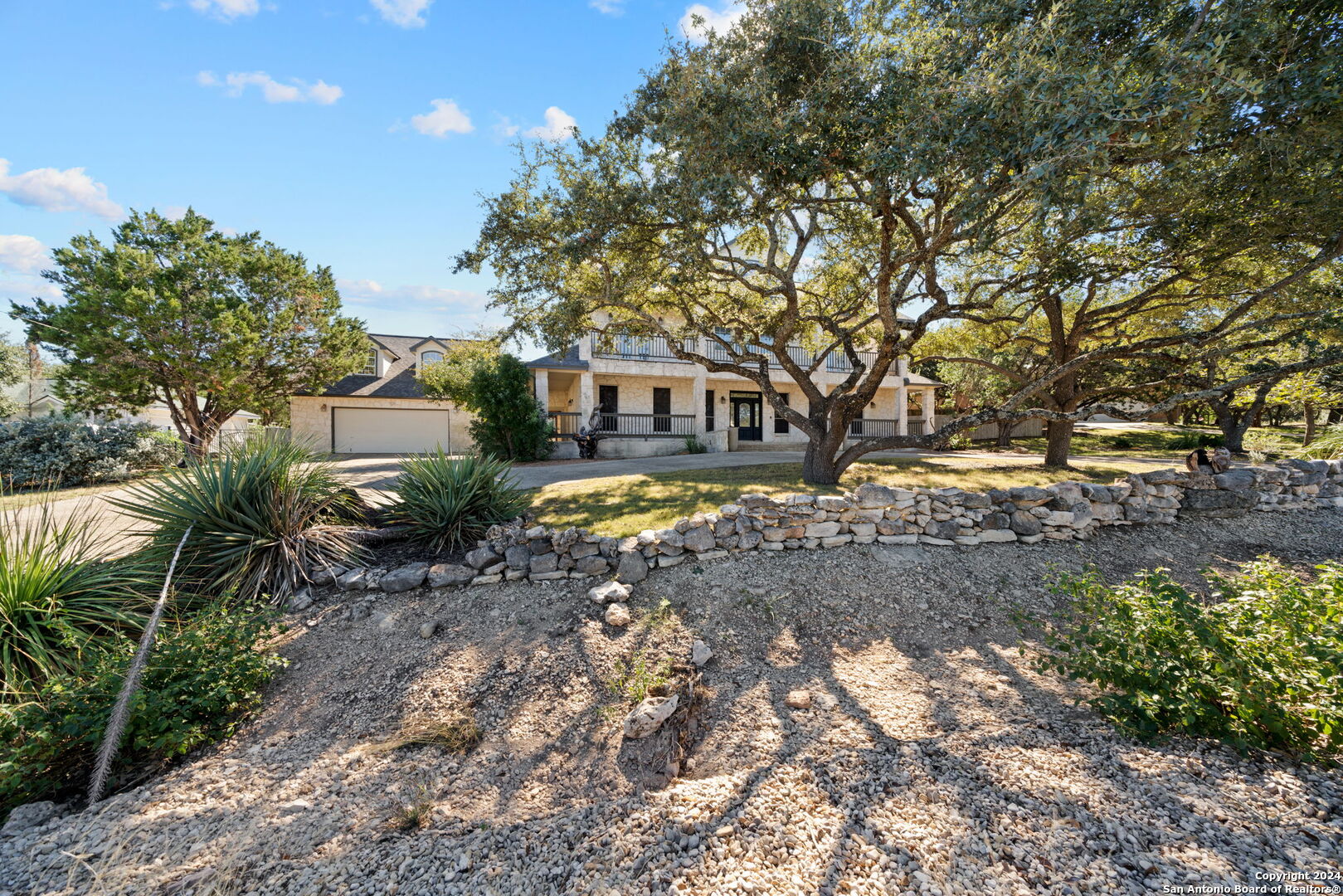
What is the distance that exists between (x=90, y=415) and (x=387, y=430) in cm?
864

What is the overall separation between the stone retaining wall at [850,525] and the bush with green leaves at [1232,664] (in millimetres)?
2728

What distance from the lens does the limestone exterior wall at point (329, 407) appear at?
19.8 meters

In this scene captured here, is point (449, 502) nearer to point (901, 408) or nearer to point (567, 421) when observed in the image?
point (567, 421)

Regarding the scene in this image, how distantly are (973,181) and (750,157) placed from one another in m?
2.81

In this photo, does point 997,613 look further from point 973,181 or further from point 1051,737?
point 973,181

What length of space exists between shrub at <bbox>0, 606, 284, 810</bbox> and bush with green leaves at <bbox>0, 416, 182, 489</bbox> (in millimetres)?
10050

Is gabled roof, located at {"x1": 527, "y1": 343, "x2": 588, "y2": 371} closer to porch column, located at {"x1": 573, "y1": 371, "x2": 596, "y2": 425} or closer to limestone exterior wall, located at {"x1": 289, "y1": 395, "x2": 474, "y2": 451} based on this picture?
porch column, located at {"x1": 573, "y1": 371, "x2": 596, "y2": 425}

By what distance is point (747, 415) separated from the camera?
2241 cm

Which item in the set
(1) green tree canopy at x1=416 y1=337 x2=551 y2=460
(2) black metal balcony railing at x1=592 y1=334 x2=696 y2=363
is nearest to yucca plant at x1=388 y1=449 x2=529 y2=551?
(1) green tree canopy at x1=416 y1=337 x2=551 y2=460

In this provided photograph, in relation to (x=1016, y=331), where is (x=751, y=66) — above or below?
above

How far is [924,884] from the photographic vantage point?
225 centimetres

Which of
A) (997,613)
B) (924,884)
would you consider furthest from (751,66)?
(924,884)

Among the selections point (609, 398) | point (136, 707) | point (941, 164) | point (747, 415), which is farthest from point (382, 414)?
point (941, 164)

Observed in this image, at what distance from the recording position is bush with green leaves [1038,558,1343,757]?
8.78 ft
